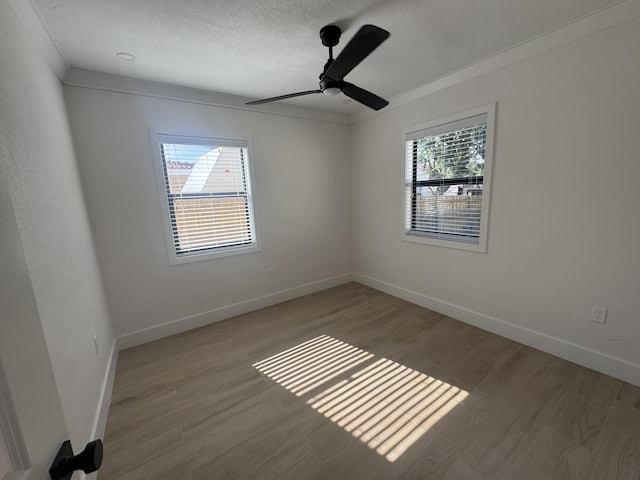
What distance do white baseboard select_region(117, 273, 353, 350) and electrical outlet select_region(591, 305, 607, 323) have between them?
279cm

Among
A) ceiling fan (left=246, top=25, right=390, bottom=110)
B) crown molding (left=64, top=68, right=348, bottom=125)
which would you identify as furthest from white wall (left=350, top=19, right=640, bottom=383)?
crown molding (left=64, top=68, right=348, bottom=125)

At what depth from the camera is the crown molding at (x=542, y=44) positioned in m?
1.70

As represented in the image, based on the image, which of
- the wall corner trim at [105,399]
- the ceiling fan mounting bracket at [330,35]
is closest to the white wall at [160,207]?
the wall corner trim at [105,399]

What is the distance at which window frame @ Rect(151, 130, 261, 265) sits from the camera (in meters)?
2.62

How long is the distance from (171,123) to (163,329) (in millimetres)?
2133

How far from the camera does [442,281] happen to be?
3.01 m

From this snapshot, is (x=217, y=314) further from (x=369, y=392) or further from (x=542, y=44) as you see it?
(x=542, y=44)

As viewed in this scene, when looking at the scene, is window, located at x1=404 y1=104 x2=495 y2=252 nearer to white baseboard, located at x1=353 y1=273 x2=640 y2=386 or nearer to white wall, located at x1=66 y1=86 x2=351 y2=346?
white baseboard, located at x1=353 y1=273 x2=640 y2=386

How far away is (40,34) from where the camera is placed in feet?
5.44

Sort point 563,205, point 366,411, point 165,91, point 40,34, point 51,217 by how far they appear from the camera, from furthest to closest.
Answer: point 165,91 < point 563,205 < point 366,411 < point 40,34 < point 51,217

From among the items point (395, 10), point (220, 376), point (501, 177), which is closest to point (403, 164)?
point (501, 177)

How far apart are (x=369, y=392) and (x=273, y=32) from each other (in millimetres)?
2683

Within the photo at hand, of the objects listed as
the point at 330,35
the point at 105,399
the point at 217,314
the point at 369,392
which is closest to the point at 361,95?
the point at 330,35

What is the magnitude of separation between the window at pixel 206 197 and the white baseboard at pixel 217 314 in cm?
67
